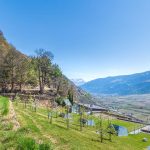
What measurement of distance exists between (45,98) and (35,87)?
66.9 ft

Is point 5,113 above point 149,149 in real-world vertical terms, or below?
above

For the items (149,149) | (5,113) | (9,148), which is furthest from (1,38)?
(9,148)

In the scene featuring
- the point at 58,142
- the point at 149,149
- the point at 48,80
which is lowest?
the point at 149,149

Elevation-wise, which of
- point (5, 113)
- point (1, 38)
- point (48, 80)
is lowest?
point (5, 113)

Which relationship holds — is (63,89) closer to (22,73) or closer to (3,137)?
(22,73)

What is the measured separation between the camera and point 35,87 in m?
140

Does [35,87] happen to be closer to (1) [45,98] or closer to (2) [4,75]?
(1) [45,98]

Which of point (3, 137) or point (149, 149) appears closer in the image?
point (3, 137)

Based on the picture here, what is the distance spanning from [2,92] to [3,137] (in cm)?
8633

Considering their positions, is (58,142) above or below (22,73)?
below

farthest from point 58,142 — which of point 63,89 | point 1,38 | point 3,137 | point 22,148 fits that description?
point 1,38

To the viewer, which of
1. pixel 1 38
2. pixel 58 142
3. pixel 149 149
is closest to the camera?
pixel 58 142

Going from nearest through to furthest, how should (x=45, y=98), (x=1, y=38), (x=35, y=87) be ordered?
(x=45, y=98)
(x=35, y=87)
(x=1, y=38)

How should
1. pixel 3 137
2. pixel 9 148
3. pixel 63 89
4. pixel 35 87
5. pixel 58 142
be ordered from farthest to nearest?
pixel 63 89, pixel 35 87, pixel 58 142, pixel 3 137, pixel 9 148
